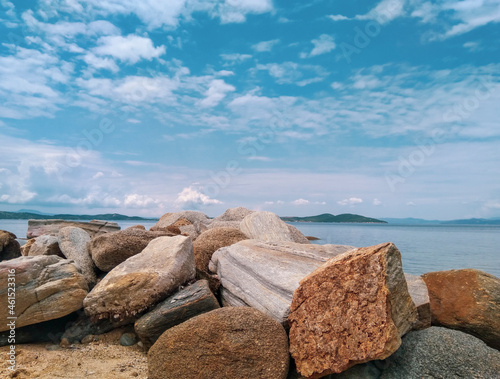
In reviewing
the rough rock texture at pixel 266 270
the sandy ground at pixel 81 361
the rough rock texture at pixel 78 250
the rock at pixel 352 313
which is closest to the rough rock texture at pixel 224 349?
the rock at pixel 352 313

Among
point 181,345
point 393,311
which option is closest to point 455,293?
point 393,311

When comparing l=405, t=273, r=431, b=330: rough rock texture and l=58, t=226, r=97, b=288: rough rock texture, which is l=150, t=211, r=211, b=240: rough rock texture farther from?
l=405, t=273, r=431, b=330: rough rock texture

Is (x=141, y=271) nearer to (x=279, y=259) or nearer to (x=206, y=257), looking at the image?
(x=206, y=257)

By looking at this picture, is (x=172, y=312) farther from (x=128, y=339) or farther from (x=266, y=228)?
(x=266, y=228)

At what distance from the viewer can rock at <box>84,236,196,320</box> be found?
6125 mm

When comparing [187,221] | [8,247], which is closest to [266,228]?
[187,221]

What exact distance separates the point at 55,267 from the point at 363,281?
17.4 ft

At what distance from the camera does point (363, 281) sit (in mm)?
4508

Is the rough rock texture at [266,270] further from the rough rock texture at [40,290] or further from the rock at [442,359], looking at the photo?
the rough rock texture at [40,290]

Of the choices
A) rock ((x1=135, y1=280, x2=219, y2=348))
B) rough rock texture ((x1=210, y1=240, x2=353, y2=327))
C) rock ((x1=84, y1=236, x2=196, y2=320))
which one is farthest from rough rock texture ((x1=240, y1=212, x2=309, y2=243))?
rock ((x1=135, y1=280, x2=219, y2=348))

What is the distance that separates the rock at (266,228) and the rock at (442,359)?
4.92m

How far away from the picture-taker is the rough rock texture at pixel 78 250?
25.8ft

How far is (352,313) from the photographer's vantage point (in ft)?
14.8

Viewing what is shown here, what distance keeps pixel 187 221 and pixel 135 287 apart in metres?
9.85
